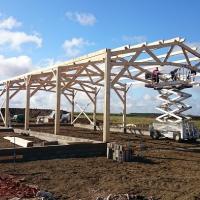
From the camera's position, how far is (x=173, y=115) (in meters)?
24.9

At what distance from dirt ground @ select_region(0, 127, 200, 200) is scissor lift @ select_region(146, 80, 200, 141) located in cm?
713

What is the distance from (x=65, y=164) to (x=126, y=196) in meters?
5.68

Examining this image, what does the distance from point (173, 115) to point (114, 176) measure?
14.2 meters

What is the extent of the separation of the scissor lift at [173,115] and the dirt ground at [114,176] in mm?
7132

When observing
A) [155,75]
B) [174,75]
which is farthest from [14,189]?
[174,75]

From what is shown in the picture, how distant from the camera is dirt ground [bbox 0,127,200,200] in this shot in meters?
9.32

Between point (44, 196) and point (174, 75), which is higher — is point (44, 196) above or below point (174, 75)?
below

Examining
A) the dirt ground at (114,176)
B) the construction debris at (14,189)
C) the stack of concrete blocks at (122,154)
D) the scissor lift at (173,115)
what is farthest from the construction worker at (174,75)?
the construction debris at (14,189)

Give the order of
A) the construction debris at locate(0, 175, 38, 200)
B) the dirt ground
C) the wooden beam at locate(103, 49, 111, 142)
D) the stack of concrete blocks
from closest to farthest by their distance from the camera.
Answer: the construction debris at locate(0, 175, 38, 200) → the dirt ground → the stack of concrete blocks → the wooden beam at locate(103, 49, 111, 142)

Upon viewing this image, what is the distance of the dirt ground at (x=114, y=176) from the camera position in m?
9.32

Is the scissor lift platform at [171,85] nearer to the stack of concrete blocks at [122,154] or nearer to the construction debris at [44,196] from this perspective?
the stack of concrete blocks at [122,154]

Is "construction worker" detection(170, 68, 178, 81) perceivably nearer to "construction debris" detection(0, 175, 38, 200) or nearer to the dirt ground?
the dirt ground

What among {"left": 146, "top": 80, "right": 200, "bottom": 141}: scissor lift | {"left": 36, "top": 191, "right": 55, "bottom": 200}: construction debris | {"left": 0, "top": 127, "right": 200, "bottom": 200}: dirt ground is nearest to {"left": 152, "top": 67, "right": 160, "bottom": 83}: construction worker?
{"left": 146, "top": 80, "right": 200, "bottom": 141}: scissor lift

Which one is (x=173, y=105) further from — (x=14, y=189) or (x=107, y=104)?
(x=14, y=189)
